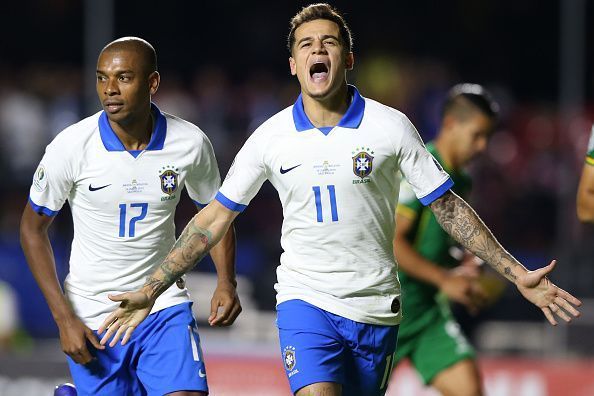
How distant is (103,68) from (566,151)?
893 centimetres

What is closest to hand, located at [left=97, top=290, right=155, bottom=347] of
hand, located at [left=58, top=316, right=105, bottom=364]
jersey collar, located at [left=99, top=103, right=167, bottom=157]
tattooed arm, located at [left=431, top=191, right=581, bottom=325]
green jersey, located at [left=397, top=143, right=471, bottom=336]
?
hand, located at [left=58, top=316, right=105, bottom=364]

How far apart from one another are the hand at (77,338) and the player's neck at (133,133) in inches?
33.4

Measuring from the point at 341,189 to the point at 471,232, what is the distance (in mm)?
601

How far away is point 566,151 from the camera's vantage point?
46.1 feet

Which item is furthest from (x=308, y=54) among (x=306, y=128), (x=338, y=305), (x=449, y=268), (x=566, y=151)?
(x=566, y=151)

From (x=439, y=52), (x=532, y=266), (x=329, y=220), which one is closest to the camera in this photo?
(x=329, y=220)

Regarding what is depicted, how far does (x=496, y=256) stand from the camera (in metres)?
5.69

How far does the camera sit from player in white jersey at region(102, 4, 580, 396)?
5715mm

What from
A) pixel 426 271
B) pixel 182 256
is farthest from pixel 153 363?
pixel 426 271

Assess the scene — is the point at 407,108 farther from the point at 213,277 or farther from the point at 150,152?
the point at 150,152

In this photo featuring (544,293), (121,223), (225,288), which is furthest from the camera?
(225,288)

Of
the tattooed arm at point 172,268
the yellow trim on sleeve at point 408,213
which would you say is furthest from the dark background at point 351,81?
the tattooed arm at point 172,268

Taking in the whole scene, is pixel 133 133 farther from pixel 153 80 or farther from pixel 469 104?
pixel 469 104

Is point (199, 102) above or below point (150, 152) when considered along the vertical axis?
above
